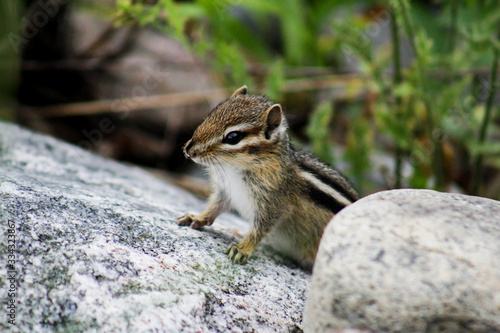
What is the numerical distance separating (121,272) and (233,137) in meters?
1.29

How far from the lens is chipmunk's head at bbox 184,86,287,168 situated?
331 centimetres

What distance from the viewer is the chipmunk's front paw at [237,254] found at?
9.87ft

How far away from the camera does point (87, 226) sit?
103 inches

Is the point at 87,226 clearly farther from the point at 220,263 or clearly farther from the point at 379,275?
the point at 379,275

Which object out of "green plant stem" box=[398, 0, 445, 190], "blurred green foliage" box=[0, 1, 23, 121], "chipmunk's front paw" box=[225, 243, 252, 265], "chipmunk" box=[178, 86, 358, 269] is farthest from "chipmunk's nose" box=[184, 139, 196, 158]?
"blurred green foliage" box=[0, 1, 23, 121]

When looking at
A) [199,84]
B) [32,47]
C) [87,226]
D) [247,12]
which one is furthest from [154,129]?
[87,226]

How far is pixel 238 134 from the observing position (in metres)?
3.37

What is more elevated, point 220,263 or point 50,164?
point 220,263

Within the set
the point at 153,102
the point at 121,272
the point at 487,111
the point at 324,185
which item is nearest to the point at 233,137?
the point at 324,185

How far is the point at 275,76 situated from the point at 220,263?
9.80ft

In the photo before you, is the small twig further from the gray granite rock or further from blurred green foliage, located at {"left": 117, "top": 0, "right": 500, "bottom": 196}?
the gray granite rock

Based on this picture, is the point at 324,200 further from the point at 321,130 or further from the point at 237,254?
the point at 321,130

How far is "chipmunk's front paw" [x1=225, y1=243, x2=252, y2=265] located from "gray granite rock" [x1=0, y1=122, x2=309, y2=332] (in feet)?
0.14

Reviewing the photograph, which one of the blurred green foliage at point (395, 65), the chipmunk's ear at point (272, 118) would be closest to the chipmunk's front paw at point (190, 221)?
the chipmunk's ear at point (272, 118)
